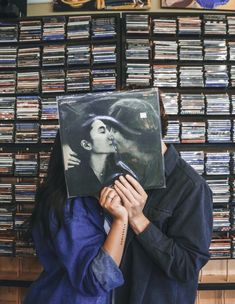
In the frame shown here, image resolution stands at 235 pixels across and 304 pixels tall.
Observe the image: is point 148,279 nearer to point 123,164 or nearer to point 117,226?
point 117,226

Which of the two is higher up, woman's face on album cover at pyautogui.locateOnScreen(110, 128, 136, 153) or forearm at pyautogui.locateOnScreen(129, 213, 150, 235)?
woman's face on album cover at pyautogui.locateOnScreen(110, 128, 136, 153)

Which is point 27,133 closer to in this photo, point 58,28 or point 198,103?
point 58,28

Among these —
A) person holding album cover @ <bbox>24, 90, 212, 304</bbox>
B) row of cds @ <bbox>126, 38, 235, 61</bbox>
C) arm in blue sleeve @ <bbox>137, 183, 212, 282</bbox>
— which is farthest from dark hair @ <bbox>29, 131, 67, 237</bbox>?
row of cds @ <bbox>126, 38, 235, 61</bbox>

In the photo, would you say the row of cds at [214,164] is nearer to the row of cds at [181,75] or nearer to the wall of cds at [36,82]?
the row of cds at [181,75]

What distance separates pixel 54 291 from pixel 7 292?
1.41 metres

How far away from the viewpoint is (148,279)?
0.83 metres

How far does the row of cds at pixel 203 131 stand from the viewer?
187 cm

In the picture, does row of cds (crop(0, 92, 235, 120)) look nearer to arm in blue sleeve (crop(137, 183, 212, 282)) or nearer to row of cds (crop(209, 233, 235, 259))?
row of cds (crop(209, 233, 235, 259))

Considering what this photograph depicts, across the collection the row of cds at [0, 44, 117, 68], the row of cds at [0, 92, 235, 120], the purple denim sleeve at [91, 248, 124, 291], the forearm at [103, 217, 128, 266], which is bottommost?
the purple denim sleeve at [91, 248, 124, 291]

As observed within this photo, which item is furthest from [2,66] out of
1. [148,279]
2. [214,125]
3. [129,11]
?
[148,279]

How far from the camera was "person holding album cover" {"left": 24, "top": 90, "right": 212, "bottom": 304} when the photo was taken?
75 cm

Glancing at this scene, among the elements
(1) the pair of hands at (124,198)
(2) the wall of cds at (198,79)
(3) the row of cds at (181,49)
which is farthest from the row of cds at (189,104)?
(1) the pair of hands at (124,198)

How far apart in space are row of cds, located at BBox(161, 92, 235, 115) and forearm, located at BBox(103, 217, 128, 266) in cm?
120

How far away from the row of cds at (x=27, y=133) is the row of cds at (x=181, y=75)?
532 mm
